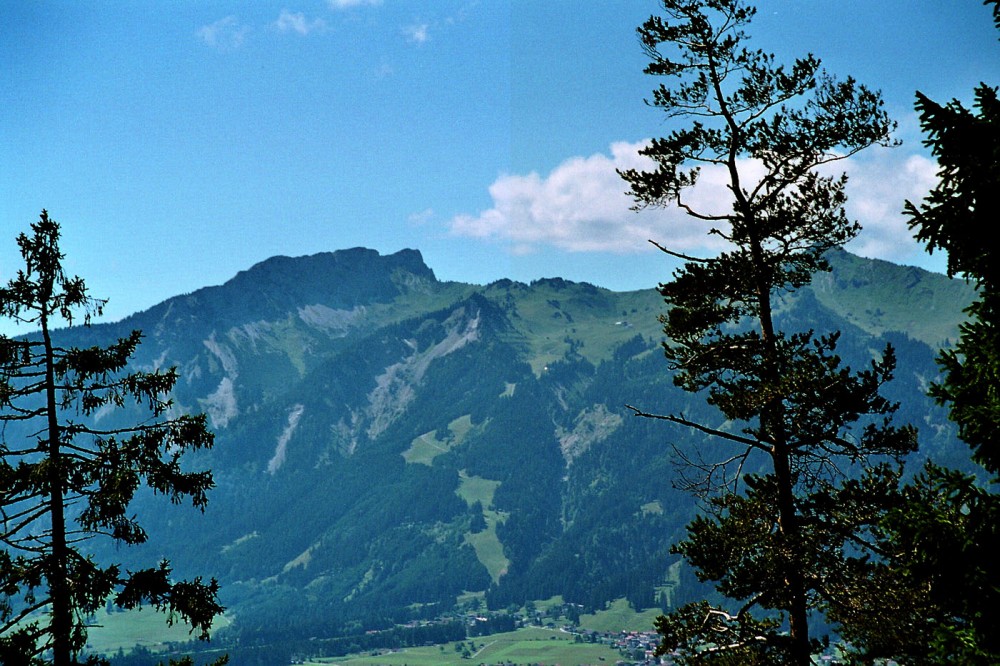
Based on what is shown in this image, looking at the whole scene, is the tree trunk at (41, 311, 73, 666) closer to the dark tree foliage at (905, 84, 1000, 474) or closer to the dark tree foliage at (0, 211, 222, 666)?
the dark tree foliage at (0, 211, 222, 666)

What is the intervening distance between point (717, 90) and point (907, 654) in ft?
44.4

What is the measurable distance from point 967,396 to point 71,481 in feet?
53.7

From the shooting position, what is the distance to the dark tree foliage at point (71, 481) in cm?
1761

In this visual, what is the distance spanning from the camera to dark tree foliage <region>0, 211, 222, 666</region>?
17.6m

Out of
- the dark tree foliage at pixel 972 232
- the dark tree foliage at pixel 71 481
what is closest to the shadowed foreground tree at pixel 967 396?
the dark tree foliage at pixel 972 232

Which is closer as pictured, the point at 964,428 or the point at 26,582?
the point at 964,428

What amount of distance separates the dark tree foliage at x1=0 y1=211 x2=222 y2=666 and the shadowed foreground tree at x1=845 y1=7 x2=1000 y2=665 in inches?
553

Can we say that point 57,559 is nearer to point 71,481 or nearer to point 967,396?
point 71,481

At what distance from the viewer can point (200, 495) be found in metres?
19.5

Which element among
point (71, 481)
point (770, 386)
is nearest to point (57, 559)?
point (71, 481)

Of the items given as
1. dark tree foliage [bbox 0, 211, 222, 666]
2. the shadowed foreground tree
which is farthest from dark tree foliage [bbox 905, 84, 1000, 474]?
dark tree foliage [bbox 0, 211, 222, 666]

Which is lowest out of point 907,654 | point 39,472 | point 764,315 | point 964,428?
point 907,654

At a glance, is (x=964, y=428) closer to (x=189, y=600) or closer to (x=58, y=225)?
(x=189, y=600)

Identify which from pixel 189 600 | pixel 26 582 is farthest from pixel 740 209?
pixel 26 582
